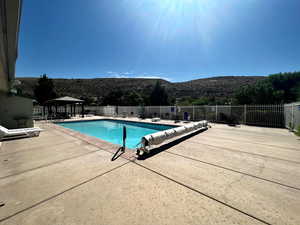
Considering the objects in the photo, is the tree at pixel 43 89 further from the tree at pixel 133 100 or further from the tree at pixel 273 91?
the tree at pixel 273 91

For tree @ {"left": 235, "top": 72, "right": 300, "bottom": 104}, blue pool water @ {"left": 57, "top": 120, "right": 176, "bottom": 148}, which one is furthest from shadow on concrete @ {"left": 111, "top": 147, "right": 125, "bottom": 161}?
tree @ {"left": 235, "top": 72, "right": 300, "bottom": 104}

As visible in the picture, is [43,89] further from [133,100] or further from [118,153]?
[118,153]

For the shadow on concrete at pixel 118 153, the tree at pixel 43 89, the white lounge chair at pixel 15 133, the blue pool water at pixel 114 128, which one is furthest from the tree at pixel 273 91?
the tree at pixel 43 89

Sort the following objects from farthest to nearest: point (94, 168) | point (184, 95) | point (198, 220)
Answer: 1. point (184, 95)
2. point (94, 168)
3. point (198, 220)

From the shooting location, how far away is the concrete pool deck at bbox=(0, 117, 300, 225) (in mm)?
1429

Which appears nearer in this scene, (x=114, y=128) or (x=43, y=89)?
(x=114, y=128)

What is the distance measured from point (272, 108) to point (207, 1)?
763cm

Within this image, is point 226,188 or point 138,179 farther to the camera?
point 138,179

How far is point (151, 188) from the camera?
6.40 feet

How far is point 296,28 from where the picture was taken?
381 inches

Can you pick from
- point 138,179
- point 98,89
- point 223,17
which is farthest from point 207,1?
point 98,89

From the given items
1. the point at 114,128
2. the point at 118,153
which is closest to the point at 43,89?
the point at 114,128

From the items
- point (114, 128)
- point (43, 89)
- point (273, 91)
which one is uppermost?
point (43, 89)

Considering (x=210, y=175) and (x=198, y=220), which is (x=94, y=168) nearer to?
(x=198, y=220)
